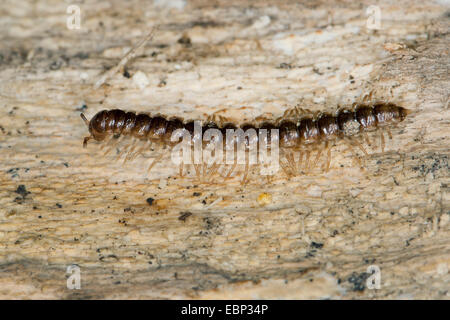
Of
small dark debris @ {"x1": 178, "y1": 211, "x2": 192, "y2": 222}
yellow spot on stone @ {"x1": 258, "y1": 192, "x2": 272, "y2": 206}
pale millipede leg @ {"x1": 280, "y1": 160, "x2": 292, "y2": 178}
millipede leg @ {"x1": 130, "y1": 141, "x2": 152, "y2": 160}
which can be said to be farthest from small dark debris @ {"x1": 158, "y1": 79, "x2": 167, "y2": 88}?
yellow spot on stone @ {"x1": 258, "y1": 192, "x2": 272, "y2": 206}

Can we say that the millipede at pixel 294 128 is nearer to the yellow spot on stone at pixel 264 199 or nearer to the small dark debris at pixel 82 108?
the small dark debris at pixel 82 108

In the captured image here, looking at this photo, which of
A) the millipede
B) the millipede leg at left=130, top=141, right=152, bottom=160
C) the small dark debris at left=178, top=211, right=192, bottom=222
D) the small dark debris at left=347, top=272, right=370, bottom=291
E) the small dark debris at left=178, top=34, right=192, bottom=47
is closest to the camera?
the small dark debris at left=347, top=272, right=370, bottom=291

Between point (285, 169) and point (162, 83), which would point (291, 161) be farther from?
point (162, 83)

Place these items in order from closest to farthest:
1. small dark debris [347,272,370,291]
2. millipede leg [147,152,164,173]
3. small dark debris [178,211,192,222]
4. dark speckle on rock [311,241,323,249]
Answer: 1. small dark debris [347,272,370,291]
2. dark speckle on rock [311,241,323,249]
3. small dark debris [178,211,192,222]
4. millipede leg [147,152,164,173]

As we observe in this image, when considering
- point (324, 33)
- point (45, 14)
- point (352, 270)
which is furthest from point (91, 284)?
point (324, 33)

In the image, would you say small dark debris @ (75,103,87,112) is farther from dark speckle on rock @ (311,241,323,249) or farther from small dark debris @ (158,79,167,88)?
dark speckle on rock @ (311,241,323,249)

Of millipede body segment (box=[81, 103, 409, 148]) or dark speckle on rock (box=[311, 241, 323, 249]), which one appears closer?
dark speckle on rock (box=[311, 241, 323, 249])

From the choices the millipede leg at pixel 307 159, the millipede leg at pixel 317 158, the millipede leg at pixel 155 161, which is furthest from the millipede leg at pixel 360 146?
the millipede leg at pixel 155 161
